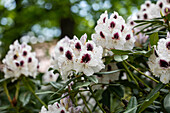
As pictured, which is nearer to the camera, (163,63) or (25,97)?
(163,63)

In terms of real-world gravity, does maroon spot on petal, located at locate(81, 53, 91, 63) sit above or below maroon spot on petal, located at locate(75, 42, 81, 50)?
below

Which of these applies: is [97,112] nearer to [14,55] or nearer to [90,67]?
[14,55]

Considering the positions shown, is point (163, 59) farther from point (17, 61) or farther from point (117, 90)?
point (17, 61)

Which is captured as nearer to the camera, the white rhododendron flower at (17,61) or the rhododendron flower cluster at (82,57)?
the rhododendron flower cluster at (82,57)

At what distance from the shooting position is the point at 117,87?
1209 millimetres

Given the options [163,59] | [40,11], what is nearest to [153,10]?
[163,59]

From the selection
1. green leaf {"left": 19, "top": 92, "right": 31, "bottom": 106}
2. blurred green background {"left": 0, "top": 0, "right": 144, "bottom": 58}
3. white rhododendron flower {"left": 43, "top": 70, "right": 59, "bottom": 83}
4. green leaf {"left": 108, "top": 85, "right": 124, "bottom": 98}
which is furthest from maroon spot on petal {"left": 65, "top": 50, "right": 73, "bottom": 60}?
blurred green background {"left": 0, "top": 0, "right": 144, "bottom": 58}

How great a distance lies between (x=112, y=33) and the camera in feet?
3.36

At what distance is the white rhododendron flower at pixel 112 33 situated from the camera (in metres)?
1.02

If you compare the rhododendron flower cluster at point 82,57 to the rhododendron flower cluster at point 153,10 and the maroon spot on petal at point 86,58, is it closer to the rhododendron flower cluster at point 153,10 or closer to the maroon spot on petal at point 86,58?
the maroon spot on petal at point 86,58

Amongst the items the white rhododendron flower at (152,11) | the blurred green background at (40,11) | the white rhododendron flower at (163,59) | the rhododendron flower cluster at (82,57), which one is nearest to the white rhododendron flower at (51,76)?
the white rhododendron flower at (152,11)

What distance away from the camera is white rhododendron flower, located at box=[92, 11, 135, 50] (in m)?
1.02

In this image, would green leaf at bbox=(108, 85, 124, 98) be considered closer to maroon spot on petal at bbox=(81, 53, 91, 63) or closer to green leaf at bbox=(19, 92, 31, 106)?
maroon spot on petal at bbox=(81, 53, 91, 63)

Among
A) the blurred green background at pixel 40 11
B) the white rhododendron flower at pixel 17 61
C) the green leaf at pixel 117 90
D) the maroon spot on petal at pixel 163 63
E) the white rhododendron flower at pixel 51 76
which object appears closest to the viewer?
the maroon spot on petal at pixel 163 63
